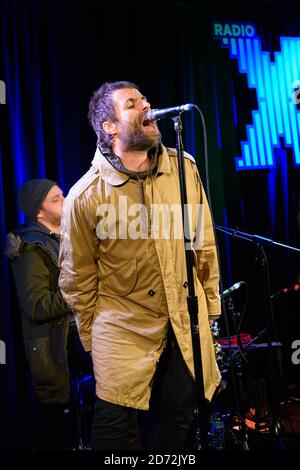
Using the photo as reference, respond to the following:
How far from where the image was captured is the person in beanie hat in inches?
141

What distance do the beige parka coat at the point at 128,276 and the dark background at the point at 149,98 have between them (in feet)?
5.30

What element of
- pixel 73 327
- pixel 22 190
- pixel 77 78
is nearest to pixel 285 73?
pixel 77 78

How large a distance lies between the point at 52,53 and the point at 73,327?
2083mm

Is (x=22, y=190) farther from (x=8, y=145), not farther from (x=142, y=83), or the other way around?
(x=142, y=83)

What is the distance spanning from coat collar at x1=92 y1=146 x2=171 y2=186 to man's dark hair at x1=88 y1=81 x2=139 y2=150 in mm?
85

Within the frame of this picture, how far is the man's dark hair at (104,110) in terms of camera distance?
9.65ft

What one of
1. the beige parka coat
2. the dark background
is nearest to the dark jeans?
the beige parka coat

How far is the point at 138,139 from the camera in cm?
277

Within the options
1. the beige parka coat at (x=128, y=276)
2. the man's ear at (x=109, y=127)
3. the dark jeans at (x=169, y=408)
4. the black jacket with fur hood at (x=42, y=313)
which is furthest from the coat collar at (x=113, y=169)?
the black jacket with fur hood at (x=42, y=313)

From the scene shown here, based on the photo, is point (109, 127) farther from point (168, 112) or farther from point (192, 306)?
point (192, 306)

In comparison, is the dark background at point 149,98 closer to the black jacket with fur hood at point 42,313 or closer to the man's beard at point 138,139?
the black jacket with fur hood at point 42,313

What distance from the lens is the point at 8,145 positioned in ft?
14.1

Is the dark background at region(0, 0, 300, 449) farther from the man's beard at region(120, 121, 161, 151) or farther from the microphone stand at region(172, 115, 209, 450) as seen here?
the microphone stand at region(172, 115, 209, 450)

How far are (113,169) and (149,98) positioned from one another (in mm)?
2185
